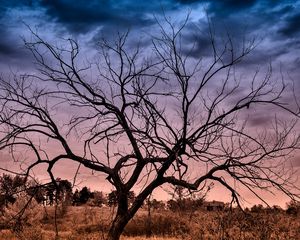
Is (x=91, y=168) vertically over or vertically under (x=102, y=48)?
under

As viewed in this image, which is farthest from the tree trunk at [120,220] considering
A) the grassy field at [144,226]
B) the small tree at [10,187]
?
the grassy field at [144,226]

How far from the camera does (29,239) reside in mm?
14602

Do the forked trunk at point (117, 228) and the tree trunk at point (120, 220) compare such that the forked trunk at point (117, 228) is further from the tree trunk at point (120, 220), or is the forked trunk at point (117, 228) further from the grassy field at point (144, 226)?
the grassy field at point (144, 226)

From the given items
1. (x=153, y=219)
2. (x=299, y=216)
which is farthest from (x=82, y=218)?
(x=299, y=216)

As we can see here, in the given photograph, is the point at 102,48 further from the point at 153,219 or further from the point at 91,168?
the point at 153,219

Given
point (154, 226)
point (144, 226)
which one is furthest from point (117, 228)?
point (154, 226)

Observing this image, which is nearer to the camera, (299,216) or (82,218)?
(299,216)

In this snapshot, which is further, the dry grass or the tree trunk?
the dry grass

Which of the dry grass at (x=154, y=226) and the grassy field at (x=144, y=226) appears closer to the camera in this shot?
the grassy field at (x=144, y=226)

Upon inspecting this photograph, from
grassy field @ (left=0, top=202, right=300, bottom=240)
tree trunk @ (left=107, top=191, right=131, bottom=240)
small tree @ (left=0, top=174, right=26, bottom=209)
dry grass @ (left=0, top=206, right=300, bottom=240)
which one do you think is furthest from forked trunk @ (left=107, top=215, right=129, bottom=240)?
dry grass @ (left=0, top=206, right=300, bottom=240)

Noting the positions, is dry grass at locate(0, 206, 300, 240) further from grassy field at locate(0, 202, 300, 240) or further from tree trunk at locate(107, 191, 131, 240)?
tree trunk at locate(107, 191, 131, 240)

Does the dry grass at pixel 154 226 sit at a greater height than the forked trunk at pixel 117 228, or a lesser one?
greater

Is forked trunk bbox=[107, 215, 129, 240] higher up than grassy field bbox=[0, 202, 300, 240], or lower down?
lower down

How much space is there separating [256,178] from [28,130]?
424cm
